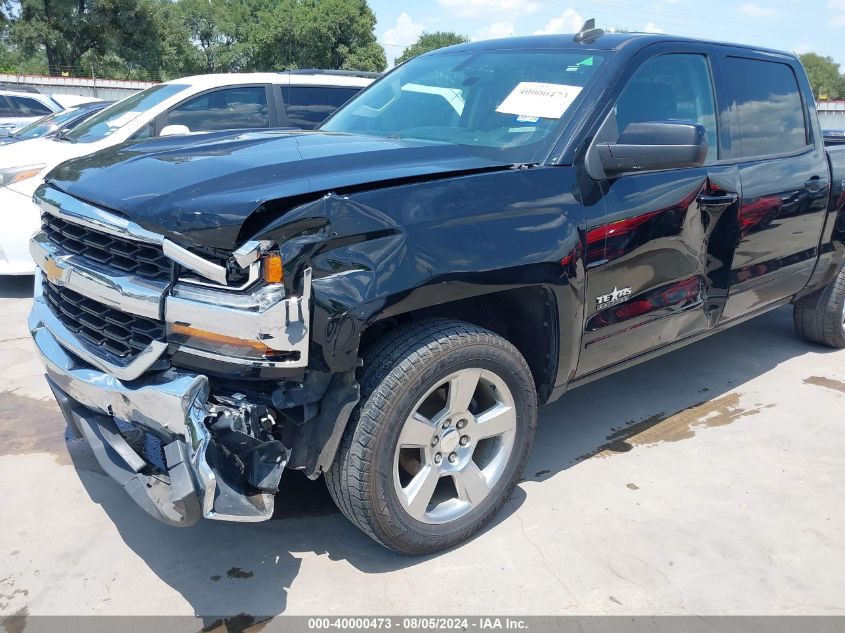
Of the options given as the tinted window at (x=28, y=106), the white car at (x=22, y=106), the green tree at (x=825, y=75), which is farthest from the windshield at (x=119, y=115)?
the green tree at (x=825, y=75)

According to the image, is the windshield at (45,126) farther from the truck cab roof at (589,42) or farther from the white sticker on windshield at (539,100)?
the white sticker on windshield at (539,100)

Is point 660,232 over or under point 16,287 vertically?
over

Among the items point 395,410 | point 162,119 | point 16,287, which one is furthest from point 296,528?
point 16,287

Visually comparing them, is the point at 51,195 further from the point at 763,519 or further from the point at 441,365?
the point at 763,519

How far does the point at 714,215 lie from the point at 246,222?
7.64 ft

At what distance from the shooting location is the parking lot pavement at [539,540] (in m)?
2.51

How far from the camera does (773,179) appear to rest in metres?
3.81

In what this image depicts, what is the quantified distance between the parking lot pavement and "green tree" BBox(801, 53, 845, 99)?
8890 centimetres

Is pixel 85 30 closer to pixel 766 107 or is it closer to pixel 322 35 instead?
pixel 322 35

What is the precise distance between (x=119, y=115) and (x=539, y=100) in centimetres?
468

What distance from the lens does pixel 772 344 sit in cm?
533

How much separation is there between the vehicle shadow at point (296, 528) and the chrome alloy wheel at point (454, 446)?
0.86 ft

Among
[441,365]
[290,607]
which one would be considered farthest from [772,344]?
[290,607]

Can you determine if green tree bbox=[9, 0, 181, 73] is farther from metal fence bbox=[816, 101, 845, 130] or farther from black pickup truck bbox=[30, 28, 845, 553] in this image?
black pickup truck bbox=[30, 28, 845, 553]
